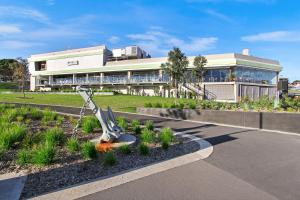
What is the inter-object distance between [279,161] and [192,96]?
1291 inches

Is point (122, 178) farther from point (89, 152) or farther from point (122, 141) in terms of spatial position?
point (122, 141)

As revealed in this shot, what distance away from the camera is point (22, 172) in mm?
5980

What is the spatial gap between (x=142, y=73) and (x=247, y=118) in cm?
3577

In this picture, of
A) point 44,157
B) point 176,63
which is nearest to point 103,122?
point 44,157

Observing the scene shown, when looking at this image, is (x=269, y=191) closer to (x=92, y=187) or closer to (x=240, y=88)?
(x=92, y=187)

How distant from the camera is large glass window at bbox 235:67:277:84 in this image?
4097 centimetres

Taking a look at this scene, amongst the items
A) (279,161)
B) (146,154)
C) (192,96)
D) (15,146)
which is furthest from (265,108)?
(192,96)

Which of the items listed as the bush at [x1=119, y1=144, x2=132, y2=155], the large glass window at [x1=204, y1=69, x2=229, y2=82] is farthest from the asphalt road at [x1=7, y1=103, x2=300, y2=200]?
the large glass window at [x1=204, y1=69, x2=229, y2=82]

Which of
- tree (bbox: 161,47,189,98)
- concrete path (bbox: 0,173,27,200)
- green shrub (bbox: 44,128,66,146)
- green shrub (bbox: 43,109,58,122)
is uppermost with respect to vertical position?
tree (bbox: 161,47,189,98)

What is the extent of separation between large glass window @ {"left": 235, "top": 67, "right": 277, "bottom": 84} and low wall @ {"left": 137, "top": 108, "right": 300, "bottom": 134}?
24.4 m

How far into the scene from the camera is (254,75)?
43.5m

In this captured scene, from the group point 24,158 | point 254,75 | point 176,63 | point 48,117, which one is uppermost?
point 176,63

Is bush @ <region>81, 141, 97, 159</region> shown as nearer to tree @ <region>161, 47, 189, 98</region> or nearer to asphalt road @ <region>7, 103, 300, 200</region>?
asphalt road @ <region>7, 103, 300, 200</region>

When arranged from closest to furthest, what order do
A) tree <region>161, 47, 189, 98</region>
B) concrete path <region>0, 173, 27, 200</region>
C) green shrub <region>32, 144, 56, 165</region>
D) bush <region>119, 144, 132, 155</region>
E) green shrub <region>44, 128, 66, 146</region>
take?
concrete path <region>0, 173, 27, 200</region>
green shrub <region>32, 144, 56, 165</region>
bush <region>119, 144, 132, 155</region>
green shrub <region>44, 128, 66, 146</region>
tree <region>161, 47, 189, 98</region>
